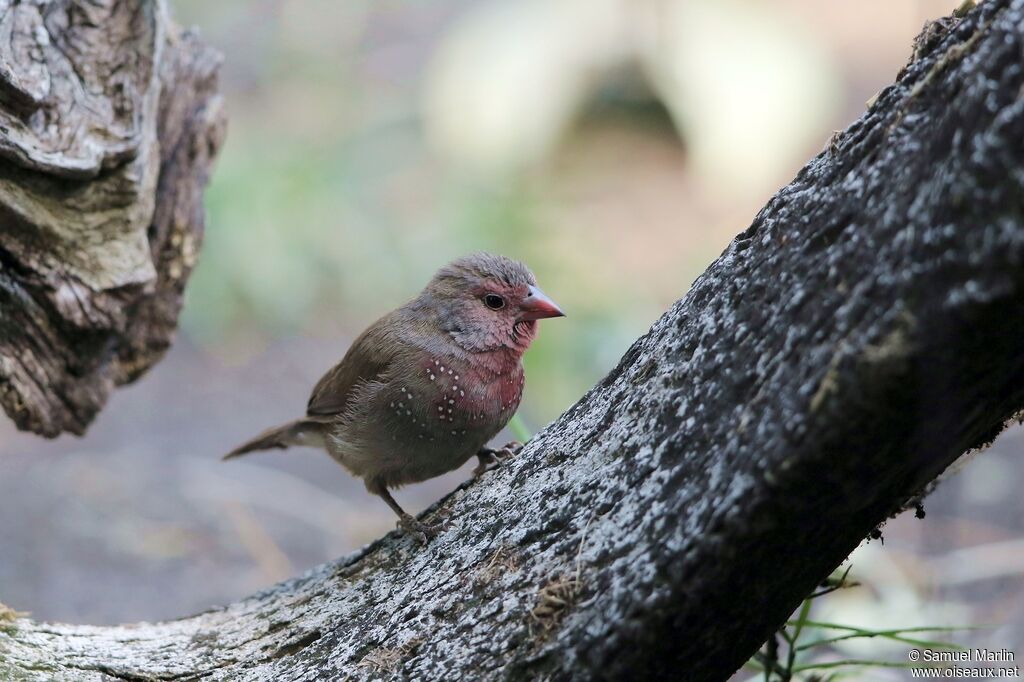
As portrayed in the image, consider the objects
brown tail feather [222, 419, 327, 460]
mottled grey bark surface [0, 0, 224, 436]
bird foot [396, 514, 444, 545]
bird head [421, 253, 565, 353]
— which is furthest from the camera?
brown tail feather [222, 419, 327, 460]

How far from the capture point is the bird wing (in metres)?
3.80

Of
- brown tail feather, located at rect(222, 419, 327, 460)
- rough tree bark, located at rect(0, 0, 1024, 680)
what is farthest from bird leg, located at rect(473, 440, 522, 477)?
rough tree bark, located at rect(0, 0, 1024, 680)

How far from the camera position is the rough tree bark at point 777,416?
1.71m

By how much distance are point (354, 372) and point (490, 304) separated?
2.01 ft

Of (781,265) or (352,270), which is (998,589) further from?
(352,270)

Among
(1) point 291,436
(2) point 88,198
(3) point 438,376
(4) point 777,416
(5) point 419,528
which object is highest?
(2) point 88,198

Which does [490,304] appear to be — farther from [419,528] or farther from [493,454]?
[419,528]

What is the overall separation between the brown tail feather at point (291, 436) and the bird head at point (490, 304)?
0.89 metres

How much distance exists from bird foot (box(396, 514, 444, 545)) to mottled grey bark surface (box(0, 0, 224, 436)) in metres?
1.35

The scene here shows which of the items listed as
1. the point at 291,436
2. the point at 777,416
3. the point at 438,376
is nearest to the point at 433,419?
the point at 438,376

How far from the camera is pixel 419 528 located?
3.03 meters

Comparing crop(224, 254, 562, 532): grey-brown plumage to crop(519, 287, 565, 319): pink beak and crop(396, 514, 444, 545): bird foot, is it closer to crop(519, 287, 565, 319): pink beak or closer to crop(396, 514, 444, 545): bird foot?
crop(519, 287, 565, 319): pink beak

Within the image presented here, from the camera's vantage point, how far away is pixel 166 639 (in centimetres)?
316

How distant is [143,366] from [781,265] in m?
2.96
